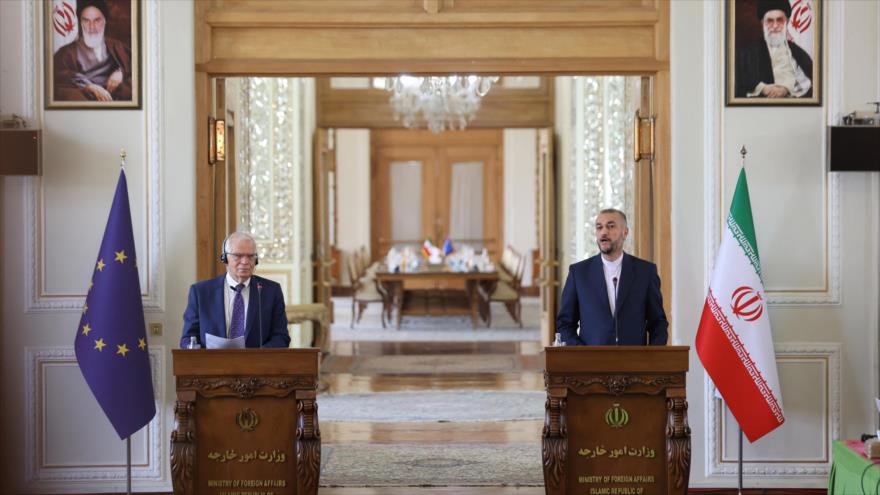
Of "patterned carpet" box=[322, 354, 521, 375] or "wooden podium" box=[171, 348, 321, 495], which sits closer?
"wooden podium" box=[171, 348, 321, 495]

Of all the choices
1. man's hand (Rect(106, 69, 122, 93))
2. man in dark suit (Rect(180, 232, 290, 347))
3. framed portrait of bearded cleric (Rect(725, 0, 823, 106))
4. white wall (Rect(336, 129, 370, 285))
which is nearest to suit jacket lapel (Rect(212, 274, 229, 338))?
man in dark suit (Rect(180, 232, 290, 347))

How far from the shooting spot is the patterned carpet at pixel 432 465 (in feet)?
20.6

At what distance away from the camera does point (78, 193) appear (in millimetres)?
5840

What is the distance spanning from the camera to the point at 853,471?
163 inches

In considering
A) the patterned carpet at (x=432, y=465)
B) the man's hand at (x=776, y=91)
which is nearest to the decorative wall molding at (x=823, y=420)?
the patterned carpet at (x=432, y=465)

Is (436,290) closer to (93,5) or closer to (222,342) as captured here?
(93,5)

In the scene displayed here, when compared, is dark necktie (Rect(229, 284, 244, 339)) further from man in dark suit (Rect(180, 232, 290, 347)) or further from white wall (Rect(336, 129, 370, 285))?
white wall (Rect(336, 129, 370, 285))

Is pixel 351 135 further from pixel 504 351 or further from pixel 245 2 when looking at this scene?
pixel 245 2

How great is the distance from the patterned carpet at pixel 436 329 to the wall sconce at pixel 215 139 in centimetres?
754

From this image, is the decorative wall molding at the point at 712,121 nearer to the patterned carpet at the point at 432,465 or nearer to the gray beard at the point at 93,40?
the patterned carpet at the point at 432,465

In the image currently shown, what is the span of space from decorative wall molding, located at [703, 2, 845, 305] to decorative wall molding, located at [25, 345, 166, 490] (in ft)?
11.1

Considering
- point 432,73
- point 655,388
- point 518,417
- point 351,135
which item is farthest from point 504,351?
point 351,135

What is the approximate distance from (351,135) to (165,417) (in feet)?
49.6

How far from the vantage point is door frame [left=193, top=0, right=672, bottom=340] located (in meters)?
5.91
